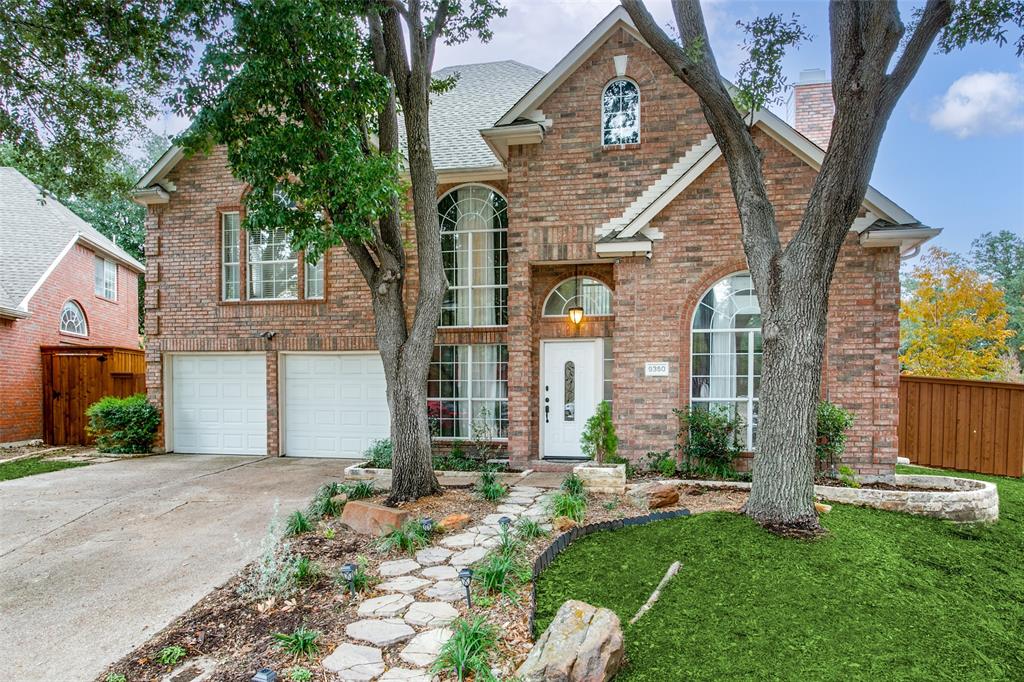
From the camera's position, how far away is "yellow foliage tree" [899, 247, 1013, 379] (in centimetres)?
1350

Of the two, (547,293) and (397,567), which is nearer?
(397,567)

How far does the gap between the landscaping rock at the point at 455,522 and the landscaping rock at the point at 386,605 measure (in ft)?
4.94

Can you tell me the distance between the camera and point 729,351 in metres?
8.46

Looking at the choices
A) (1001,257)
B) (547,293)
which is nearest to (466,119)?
(547,293)

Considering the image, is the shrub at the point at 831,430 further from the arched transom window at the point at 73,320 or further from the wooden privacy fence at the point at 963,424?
the arched transom window at the point at 73,320

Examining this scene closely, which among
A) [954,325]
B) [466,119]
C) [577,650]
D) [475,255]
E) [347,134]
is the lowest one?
[577,650]

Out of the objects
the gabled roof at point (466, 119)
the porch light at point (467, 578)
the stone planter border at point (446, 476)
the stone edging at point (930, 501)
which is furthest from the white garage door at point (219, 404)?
the stone edging at point (930, 501)

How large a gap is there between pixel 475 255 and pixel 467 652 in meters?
7.87

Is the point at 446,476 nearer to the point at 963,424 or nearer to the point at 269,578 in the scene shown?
the point at 269,578

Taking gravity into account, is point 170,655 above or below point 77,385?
below

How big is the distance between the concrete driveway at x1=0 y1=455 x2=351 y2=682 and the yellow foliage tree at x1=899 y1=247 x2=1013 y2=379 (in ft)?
45.9

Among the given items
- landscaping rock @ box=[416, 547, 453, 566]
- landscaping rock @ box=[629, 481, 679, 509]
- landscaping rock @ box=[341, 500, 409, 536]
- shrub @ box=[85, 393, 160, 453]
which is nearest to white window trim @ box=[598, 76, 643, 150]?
landscaping rock @ box=[629, 481, 679, 509]

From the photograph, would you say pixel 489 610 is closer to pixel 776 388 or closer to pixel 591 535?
pixel 591 535

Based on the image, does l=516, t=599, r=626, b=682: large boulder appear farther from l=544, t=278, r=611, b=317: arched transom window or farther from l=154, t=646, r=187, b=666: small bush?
l=544, t=278, r=611, b=317: arched transom window
